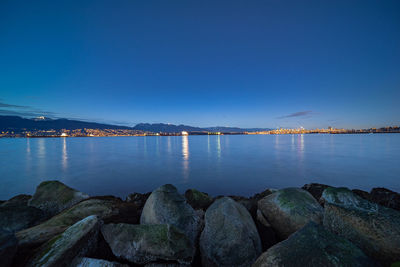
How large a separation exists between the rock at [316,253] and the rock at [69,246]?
3.94 metres

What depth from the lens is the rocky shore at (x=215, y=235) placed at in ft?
11.2

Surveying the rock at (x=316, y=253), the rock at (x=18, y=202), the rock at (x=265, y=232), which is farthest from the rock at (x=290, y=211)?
the rock at (x=18, y=202)

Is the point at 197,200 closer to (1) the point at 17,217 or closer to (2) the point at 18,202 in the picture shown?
(1) the point at 17,217

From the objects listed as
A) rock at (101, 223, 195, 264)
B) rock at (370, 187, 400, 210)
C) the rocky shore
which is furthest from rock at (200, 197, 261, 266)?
rock at (370, 187, 400, 210)

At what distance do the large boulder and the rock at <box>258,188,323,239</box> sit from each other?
96 centimetres

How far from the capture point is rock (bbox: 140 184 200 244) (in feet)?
18.2

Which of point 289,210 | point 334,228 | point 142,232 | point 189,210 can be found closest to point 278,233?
point 289,210

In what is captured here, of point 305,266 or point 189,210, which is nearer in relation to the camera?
point 305,266

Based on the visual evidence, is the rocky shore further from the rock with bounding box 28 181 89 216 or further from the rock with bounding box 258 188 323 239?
the rock with bounding box 28 181 89 216

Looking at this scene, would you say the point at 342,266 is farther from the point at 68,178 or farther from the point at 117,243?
the point at 68,178

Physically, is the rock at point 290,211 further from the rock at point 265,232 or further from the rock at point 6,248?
the rock at point 6,248

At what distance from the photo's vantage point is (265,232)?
20.1ft

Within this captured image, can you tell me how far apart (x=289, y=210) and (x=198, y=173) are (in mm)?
17199

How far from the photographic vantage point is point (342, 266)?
2945 millimetres
